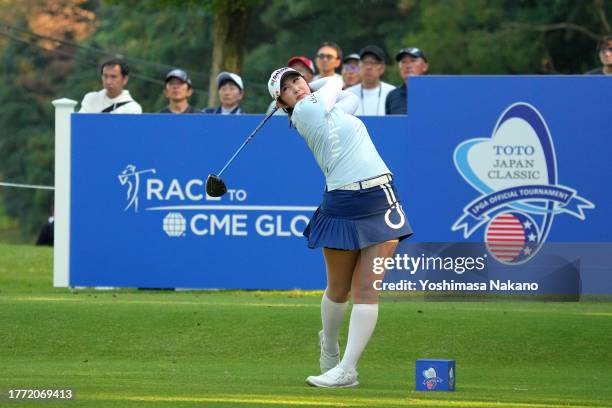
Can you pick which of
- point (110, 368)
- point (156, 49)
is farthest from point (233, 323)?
point (156, 49)

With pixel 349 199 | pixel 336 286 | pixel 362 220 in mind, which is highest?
pixel 349 199

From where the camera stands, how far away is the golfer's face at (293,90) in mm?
9484

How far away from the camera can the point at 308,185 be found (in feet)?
A: 45.3

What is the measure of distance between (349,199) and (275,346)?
2.33 metres

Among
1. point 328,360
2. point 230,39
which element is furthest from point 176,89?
point 230,39

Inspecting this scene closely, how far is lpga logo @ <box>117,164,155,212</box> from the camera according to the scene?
546 inches

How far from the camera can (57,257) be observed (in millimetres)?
14070

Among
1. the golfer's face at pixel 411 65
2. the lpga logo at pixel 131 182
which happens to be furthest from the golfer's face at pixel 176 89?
the golfer's face at pixel 411 65

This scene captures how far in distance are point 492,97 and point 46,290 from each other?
15.0 ft

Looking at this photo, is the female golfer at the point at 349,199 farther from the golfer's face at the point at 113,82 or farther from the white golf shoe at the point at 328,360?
the golfer's face at the point at 113,82

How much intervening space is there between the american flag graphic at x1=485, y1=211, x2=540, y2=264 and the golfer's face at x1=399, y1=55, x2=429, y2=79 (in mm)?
2651

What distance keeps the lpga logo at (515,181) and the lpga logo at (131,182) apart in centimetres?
282

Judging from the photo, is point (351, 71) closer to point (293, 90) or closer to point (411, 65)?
point (411, 65)

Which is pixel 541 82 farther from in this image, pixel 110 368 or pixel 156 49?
pixel 156 49
